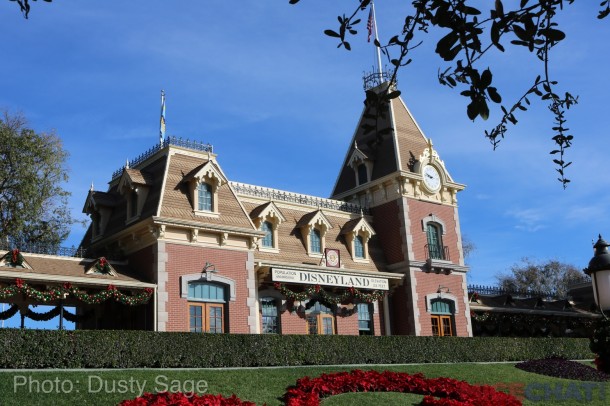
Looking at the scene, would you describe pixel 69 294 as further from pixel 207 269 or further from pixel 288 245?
pixel 288 245

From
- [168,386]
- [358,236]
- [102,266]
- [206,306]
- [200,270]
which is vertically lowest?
[168,386]

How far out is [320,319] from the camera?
90.3 ft

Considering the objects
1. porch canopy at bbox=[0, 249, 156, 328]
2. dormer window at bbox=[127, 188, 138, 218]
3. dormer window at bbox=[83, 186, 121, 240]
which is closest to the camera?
porch canopy at bbox=[0, 249, 156, 328]

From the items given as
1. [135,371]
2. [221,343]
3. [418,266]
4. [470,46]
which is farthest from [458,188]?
[470,46]

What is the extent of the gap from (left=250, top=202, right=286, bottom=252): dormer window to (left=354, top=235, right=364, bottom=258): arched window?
422cm

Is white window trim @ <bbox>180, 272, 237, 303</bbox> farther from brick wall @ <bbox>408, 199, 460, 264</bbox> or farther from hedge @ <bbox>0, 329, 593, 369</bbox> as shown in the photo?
brick wall @ <bbox>408, 199, 460, 264</bbox>

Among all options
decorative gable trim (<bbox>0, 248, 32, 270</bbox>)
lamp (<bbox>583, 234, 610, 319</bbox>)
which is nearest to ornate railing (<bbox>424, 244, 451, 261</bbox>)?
decorative gable trim (<bbox>0, 248, 32, 270</bbox>)

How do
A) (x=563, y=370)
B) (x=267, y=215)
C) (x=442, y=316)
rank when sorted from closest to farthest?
1. (x=563, y=370)
2. (x=267, y=215)
3. (x=442, y=316)

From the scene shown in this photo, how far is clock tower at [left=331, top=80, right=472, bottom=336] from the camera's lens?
29859 mm

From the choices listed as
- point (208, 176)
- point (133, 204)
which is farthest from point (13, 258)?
point (208, 176)

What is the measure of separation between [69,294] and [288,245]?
9334 millimetres

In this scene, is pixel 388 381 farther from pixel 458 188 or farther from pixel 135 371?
pixel 458 188

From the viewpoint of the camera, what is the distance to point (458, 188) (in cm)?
3350

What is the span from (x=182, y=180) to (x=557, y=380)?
14.7 m
